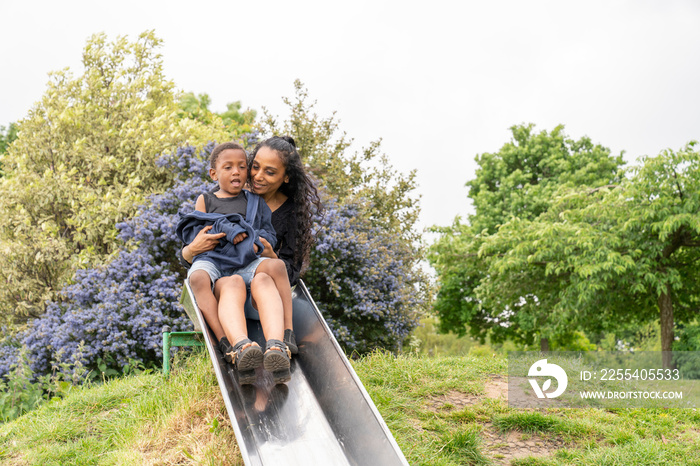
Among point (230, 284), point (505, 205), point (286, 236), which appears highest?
point (505, 205)

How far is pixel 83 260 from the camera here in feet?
20.4

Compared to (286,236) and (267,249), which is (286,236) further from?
(267,249)

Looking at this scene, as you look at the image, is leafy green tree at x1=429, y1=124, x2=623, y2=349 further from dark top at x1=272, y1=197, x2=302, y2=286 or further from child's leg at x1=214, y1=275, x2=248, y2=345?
child's leg at x1=214, y1=275, x2=248, y2=345

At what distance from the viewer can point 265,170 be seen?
3748mm

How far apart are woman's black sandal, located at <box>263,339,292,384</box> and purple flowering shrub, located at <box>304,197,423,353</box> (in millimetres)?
2663

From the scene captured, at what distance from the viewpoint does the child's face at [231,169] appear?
371 cm

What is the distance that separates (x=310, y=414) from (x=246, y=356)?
0.51 m

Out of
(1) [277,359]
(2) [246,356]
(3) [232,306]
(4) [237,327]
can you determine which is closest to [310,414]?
(1) [277,359]

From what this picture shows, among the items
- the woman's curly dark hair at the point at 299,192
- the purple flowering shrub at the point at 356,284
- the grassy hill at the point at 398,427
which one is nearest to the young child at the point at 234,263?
the woman's curly dark hair at the point at 299,192

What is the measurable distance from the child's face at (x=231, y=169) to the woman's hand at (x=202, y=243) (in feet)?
1.21

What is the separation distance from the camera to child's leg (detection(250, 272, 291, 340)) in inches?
123

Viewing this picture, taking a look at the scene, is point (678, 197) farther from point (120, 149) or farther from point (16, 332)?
point (16, 332)

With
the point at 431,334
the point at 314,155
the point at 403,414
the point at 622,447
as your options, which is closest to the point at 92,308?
the point at 403,414

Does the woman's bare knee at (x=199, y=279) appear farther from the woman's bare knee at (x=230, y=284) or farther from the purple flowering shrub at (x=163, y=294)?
the purple flowering shrub at (x=163, y=294)
